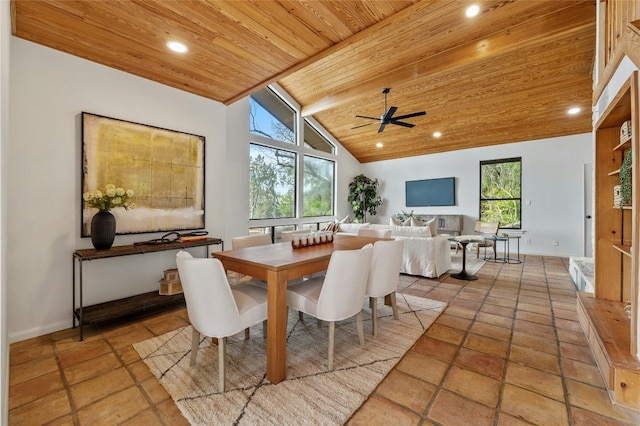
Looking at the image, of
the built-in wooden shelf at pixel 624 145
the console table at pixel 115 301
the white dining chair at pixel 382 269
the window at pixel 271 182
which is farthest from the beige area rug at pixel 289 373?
the window at pixel 271 182

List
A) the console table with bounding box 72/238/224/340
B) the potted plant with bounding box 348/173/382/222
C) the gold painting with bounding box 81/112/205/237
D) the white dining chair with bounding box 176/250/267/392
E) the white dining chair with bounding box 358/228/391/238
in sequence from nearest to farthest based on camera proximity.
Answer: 1. the white dining chair with bounding box 176/250/267/392
2. the console table with bounding box 72/238/224/340
3. the gold painting with bounding box 81/112/205/237
4. the white dining chair with bounding box 358/228/391/238
5. the potted plant with bounding box 348/173/382/222

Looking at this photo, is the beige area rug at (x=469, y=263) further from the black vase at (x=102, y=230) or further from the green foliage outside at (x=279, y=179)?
the black vase at (x=102, y=230)

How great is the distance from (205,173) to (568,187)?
730 centimetres

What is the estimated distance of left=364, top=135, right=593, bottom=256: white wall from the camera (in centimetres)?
598

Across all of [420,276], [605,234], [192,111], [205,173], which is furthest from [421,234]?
[192,111]

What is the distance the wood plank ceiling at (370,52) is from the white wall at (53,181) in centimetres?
21

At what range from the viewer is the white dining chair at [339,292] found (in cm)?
190

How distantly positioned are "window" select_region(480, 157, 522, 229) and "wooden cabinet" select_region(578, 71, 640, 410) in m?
4.49

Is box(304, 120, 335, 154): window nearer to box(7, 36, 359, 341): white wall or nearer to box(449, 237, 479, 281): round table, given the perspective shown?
box(7, 36, 359, 341): white wall

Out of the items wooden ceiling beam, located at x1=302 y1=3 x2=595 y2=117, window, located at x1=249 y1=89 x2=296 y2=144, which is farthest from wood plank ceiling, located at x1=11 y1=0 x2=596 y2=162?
window, located at x1=249 y1=89 x2=296 y2=144

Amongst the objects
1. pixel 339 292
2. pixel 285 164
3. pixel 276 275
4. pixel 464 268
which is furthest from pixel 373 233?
pixel 285 164

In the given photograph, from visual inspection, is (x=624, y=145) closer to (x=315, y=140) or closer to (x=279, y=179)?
(x=279, y=179)

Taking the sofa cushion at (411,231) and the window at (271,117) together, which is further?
the window at (271,117)

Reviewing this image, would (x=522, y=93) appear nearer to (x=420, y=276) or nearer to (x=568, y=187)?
(x=568, y=187)
